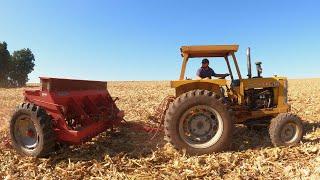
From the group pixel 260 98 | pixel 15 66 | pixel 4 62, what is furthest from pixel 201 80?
pixel 15 66

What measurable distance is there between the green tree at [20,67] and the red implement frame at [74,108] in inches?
2214

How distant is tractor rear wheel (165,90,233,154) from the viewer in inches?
306

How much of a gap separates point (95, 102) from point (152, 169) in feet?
11.1

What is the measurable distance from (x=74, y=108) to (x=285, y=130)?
15.0 ft

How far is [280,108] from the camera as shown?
9133 millimetres

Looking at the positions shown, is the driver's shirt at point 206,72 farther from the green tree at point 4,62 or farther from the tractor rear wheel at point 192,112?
the green tree at point 4,62

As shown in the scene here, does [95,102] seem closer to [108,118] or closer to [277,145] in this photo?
[108,118]

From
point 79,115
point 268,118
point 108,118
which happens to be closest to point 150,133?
point 108,118

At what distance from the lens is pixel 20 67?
63969 millimetres

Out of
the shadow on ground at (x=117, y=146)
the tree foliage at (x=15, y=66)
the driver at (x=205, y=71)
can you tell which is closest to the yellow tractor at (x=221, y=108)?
the driver at (x=205, y=71)

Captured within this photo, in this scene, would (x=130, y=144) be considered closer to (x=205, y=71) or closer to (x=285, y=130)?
(x=205, y=71)

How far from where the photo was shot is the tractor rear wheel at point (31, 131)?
25.0ft

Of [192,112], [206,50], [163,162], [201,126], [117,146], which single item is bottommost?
[163,162]

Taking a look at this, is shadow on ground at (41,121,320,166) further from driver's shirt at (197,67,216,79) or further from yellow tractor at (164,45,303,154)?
driver's shirt at (197,67,216,79)
